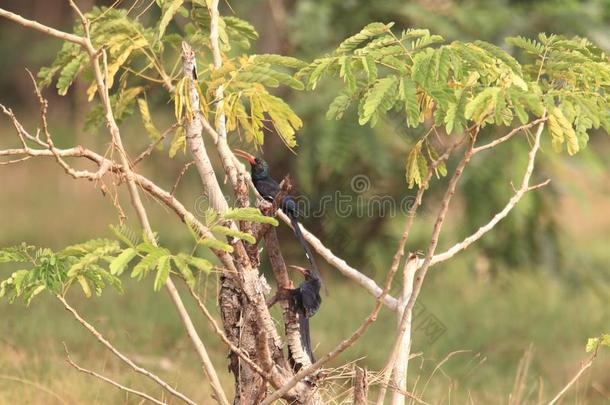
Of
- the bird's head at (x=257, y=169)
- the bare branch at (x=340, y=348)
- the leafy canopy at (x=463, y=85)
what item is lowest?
the bare branch at (x=340, y=348)

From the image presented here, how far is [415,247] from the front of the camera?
38.0 feet

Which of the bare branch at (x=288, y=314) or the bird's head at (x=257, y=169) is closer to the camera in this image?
the bare branch at (x=288, y=314)

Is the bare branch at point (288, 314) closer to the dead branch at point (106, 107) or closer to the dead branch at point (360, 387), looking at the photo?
the dead branch at point (360, 387)

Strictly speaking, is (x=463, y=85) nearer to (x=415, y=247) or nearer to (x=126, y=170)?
(x=126, y=170)

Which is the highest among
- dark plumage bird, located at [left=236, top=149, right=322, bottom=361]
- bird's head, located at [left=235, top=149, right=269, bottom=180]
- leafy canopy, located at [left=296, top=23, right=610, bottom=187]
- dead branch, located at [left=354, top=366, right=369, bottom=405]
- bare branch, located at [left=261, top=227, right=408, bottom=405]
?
leafy canopy, located at [left=296, top=23, right=610, bottom=187]

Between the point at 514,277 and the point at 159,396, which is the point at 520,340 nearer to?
the point at 514,277

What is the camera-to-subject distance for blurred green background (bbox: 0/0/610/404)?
7.67 m

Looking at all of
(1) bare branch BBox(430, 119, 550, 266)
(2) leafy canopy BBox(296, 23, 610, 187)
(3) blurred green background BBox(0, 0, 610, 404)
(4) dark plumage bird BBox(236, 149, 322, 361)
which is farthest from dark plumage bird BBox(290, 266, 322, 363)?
(3) blurred green background BBox(0, 0, 610, 404)

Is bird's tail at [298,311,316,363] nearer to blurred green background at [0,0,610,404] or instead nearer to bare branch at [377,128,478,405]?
bare branch at [377,128,478,405]

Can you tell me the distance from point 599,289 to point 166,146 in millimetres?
4868

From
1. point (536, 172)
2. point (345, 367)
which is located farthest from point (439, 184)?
point (345, 367)

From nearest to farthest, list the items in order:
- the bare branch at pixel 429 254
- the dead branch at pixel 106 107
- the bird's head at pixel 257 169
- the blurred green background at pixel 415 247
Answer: the dead branch at pixel 106 107
the bare branch at pixel 429 254
the bird's head at pixel 257 169
the blurred green background at pixel 415 247

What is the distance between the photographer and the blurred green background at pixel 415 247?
7.67 meters

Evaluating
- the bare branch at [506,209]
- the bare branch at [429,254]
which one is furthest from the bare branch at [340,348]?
the bare branch at [506,209]
